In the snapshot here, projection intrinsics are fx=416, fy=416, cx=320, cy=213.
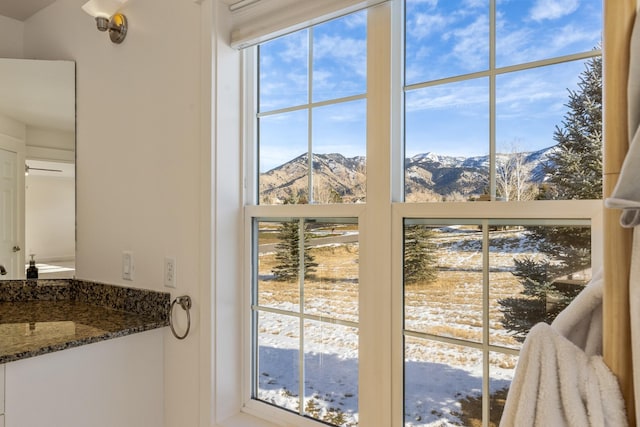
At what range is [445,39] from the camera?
1.13 metres

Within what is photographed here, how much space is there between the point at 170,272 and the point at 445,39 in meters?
1.20

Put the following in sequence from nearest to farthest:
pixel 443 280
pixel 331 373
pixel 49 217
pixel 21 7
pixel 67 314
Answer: pixel 443 280, pixel 331 373, pixel 67 314, pixel 49 217, pixel 21 7

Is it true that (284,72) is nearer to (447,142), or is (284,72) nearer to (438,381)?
(447,142)

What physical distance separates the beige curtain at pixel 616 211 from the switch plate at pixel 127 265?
5.21ft

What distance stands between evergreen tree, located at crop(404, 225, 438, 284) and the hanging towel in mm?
458

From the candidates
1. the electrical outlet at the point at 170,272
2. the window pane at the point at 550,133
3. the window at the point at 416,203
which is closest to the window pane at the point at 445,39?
the window at the point at 416,203

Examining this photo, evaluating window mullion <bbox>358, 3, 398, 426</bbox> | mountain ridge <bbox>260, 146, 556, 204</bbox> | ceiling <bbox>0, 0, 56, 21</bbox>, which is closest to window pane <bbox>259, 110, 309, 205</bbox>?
mountain ridge <bbox>260, 146, 556, 204</bbox>

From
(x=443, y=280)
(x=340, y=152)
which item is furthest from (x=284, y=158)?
(x=443, y=280)

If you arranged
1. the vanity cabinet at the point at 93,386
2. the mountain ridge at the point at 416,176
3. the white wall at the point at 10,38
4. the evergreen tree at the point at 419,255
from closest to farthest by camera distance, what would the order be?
the mountain ridge at the point at 416,176 → the evergreen tree at the point at 419,255 → the vanity cabinet at the point at 93,386 → the white wall at the point at 10,38

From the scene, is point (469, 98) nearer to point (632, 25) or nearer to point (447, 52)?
point (447, 52)

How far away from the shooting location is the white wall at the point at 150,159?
4.81 feet

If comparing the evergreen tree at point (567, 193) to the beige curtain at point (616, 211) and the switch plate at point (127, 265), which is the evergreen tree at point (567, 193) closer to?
the beige curtain at point (616, 211)

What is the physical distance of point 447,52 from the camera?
1.13 m

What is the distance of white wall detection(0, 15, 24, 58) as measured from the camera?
86.2 inches
